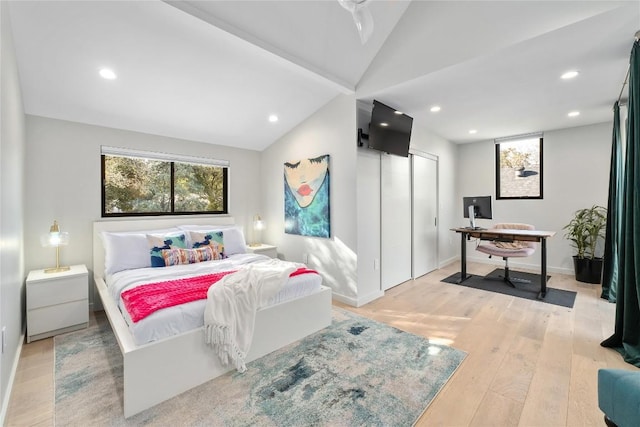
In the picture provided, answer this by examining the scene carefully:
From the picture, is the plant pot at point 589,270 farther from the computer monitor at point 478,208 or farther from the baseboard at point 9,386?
the baseboard at point 9,386

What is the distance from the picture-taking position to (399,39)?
9.86 feet

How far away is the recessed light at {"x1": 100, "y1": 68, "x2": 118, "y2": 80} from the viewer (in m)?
2.57

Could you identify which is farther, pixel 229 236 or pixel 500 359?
pixel 229 236

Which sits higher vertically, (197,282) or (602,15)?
(602,15)

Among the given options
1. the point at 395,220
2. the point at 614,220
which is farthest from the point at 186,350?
the point at 614,220

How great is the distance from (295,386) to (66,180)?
3306 millimetres

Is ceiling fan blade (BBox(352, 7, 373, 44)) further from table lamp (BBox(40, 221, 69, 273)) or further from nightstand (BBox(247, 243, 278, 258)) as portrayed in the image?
table lamp (BBox(40, 221, 69, 273))

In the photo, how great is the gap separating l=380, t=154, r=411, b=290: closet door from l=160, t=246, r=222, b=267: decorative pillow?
216 centimetres

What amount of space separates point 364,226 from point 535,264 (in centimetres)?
370

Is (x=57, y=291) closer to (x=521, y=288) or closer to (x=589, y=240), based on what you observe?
(x=521, y=288)

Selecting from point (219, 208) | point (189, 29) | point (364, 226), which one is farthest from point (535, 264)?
point (189, 29)

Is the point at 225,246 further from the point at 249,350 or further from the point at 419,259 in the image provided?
the point at 419,259

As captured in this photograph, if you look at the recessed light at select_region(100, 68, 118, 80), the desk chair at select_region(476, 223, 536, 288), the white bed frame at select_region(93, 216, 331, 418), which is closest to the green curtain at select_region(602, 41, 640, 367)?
the desk chair at select_region(476, 223, 536, 288)

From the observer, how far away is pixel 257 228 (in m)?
4.70
